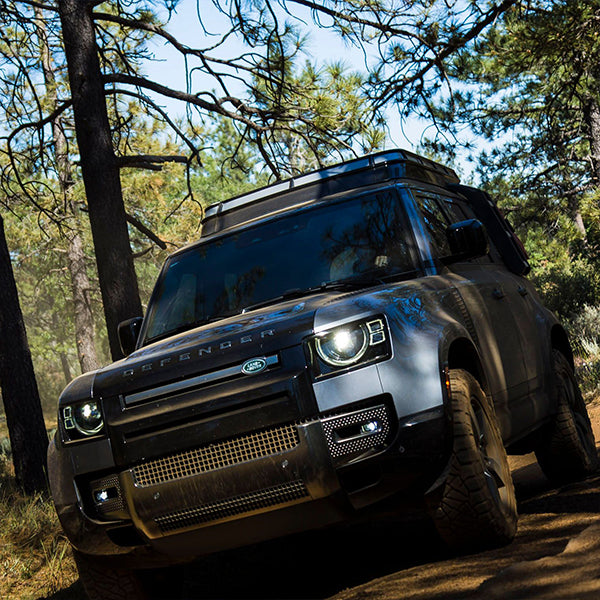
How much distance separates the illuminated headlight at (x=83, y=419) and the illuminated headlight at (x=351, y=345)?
1147mm

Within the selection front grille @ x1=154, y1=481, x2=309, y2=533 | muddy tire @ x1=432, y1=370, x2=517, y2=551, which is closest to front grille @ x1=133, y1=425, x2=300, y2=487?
front grille @ x1=154, y1=481, x2=309, y2=533

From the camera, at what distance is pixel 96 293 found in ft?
134

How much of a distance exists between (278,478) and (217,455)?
309 mm

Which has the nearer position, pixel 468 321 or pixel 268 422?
pixel 268 422

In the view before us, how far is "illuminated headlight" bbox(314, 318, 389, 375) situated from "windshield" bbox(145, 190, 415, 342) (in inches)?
38.4

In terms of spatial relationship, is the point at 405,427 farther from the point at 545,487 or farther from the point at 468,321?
the point at 545,487

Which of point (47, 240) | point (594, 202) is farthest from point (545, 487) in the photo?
point (47, 240)

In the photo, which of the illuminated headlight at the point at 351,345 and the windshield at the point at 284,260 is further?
the windshield at the point at 284,260

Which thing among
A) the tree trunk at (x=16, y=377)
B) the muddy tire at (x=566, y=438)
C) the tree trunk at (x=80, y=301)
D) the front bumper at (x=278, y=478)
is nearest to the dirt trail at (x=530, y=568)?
the front bumper at (x=278, y=478)

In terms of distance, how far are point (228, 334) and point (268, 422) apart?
531 millimetres

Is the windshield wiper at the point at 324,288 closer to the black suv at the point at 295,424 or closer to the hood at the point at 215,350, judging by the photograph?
the black suv at the point at 295,424

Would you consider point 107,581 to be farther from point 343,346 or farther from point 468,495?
point 468,495

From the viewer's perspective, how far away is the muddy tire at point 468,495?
3994mm

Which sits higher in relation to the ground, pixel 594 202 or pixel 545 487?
pixel 594 202
